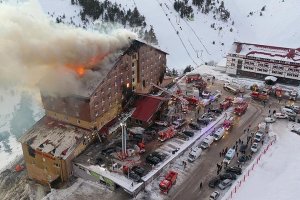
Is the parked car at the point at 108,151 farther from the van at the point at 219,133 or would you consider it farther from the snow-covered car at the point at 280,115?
the snow-covered car at the point at 280,115

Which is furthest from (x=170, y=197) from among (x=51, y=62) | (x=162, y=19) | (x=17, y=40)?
(x=162, y=19)

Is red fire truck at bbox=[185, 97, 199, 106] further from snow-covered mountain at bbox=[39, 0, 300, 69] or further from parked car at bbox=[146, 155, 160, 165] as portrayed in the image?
snow-covered mountain at bbox=[39, 0, 300, 69]

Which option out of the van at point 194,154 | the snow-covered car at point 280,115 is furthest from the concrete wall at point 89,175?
the snow-covered car at point 280,115

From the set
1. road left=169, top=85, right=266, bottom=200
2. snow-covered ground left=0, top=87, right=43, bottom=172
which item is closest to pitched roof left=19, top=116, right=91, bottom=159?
road left=169, top=85, right=266, bottom=200

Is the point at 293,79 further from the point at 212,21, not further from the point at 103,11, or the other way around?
the point at 103,11

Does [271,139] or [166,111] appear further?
[166,111]

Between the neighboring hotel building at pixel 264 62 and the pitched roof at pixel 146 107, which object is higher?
the neighboring hotel building at pixel 264 62
